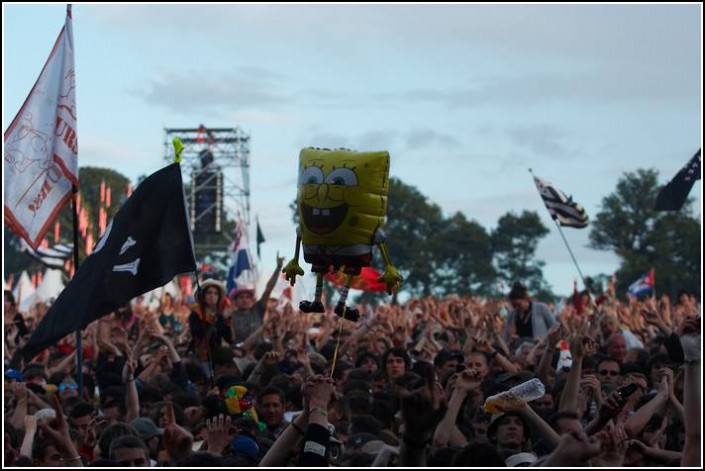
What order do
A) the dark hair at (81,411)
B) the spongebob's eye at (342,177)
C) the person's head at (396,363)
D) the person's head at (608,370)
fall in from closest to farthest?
the spongebob's eye at (342,177), the dark hair at (81,411), the person's head at (608,370), the person's head at (396,363)

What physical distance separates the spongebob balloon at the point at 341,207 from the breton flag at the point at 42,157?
3032mm

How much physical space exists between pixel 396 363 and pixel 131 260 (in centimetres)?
295

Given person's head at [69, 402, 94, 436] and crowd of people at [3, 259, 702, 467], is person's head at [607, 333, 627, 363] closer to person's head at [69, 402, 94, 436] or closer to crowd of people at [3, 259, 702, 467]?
crowd of people at [3, 259, 702, 467]

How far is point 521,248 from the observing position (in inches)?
2506

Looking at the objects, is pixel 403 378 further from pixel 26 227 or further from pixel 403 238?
pixel 403 238

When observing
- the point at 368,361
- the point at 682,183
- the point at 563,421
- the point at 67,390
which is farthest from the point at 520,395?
the point at 682,183

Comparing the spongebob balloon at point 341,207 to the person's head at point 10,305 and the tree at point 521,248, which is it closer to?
the person's head at point 10,305

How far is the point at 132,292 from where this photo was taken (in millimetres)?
9266

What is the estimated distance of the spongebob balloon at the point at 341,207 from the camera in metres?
8.49

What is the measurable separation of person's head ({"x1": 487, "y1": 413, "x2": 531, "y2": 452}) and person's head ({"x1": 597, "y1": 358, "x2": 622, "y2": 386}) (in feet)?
9.45

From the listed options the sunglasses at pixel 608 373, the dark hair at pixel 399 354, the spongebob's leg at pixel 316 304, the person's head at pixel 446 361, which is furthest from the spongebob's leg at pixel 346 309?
the sunglasses at pixel 608 373

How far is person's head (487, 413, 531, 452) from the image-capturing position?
7547 mm

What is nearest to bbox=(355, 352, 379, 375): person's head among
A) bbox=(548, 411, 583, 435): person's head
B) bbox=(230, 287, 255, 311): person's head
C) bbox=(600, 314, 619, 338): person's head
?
bbox=(230, 287, 255, 311): person's head

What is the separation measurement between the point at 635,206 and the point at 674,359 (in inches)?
2165
